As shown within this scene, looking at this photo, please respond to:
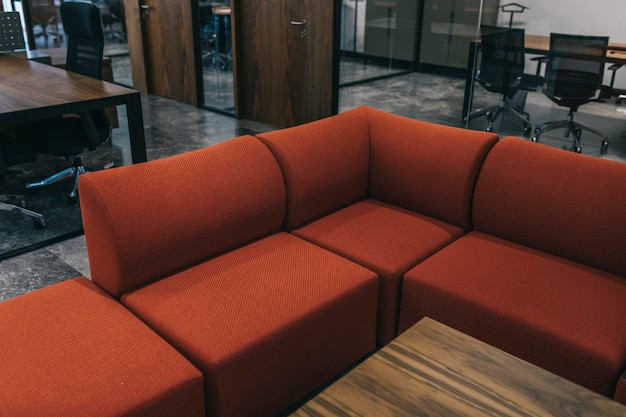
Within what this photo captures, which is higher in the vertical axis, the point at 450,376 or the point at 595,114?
the point at 595,114

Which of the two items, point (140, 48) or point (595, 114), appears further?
point (140, 48)

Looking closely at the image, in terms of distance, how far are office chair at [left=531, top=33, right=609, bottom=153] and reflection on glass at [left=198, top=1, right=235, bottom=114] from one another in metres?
3.23

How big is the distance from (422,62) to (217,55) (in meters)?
2.58

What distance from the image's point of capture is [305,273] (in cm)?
202

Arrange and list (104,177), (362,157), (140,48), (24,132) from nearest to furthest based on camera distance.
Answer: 1. (104,177)
2. (362,157)
3. (24,132)
4. (140,48)

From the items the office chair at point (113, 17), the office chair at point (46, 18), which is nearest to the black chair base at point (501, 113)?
the office chair at point (113, 17)

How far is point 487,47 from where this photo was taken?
394 centimetres

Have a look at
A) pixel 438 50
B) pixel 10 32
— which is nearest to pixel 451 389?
pixel 438 50

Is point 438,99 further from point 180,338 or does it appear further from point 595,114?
point 180,338

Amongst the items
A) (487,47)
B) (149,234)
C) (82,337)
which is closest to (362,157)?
(149,234)

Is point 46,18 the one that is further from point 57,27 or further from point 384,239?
point 384,239

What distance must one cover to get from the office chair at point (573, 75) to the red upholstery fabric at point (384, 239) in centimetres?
186

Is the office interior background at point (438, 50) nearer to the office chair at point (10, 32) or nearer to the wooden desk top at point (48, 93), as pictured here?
the office chair at point (10, 32)

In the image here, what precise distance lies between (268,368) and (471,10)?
3152 mm
